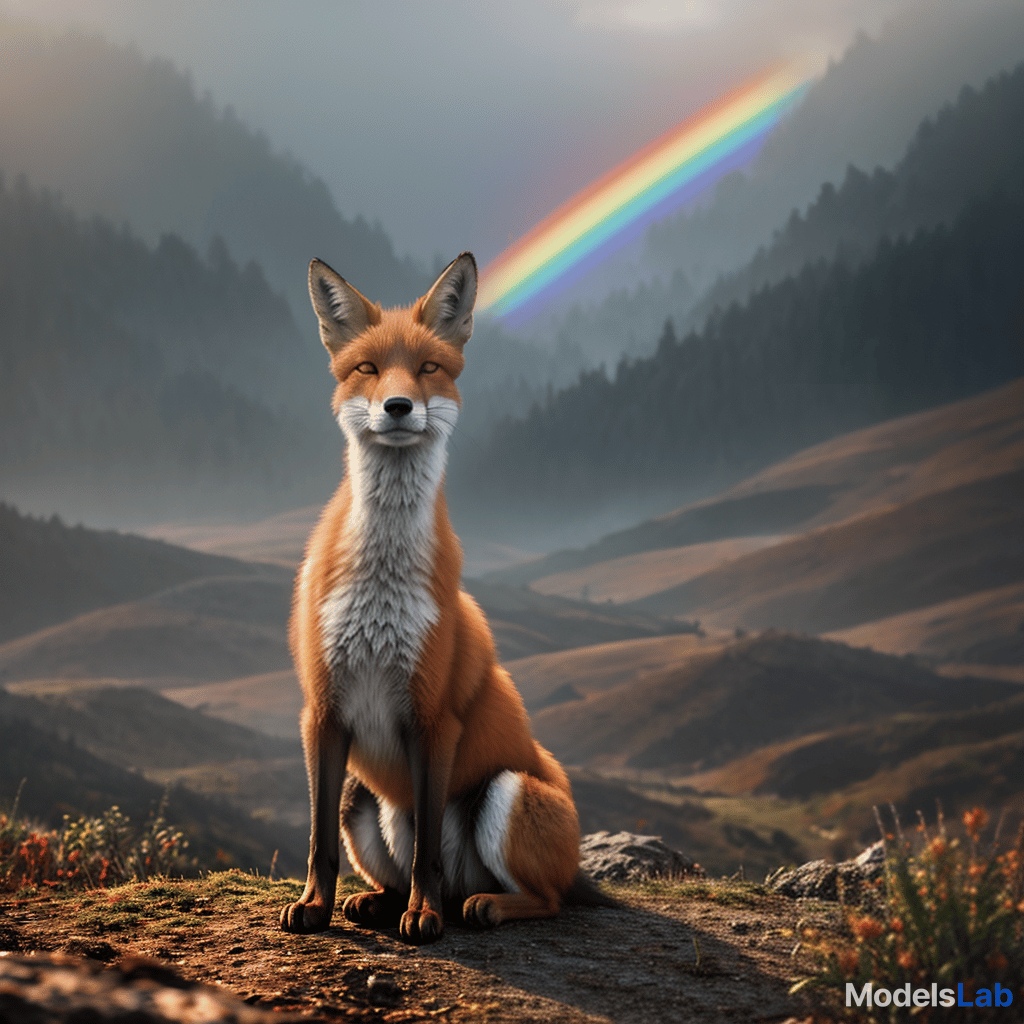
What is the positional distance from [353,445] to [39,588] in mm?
96812

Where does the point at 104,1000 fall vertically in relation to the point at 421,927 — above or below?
below

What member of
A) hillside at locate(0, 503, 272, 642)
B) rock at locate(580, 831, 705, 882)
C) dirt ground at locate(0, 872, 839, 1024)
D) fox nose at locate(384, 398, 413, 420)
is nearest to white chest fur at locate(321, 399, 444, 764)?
fox nose at locate(384, 398, 413, 420)

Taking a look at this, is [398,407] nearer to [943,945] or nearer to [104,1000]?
[104,1000]

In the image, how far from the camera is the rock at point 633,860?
8.78 m

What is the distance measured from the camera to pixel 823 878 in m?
7.79

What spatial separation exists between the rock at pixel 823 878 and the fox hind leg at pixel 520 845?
3.10 metres

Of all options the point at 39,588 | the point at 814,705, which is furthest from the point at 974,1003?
the point at 39,588

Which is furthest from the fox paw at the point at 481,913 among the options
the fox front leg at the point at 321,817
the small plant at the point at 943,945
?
the small plant at the point at 943,945

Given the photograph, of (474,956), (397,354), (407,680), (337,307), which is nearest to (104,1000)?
(407,680)

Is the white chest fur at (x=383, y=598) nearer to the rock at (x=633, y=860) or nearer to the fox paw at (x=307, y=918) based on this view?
the fox paw at (x=307, y=918)

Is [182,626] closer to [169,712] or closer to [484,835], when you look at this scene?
[169,712]

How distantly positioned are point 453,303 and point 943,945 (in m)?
4.56

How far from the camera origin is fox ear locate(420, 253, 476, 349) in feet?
18.5

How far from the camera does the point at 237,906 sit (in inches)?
257
